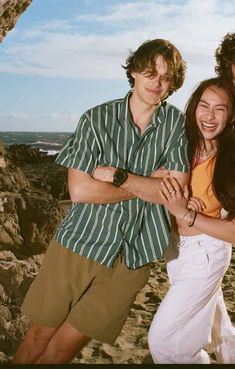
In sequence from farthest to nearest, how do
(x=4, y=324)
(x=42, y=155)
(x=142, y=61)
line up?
(x=42, y=155) → (x=4, y=324) → (x=142, y=61)

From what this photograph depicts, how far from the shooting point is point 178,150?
2.66 m

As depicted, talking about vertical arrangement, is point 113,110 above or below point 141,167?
above

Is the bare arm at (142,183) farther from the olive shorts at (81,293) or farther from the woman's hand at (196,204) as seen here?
the olive shorts at (81,293)

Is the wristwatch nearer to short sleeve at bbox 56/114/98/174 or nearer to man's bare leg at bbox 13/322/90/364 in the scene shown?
short sleeve at bbox 56/114/98/174

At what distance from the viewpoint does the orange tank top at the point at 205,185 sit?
2709mm

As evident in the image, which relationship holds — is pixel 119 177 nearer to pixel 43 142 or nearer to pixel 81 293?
pixel 81 293

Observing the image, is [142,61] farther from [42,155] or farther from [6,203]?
[42,155]

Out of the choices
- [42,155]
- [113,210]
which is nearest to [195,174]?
[113,210]

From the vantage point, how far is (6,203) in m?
5.26

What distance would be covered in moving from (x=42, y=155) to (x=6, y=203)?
7384mm

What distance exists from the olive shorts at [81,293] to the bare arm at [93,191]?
332mm

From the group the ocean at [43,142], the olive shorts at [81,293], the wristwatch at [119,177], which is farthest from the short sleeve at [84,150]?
the ocean at [43,142]

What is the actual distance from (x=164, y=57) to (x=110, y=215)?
940mm

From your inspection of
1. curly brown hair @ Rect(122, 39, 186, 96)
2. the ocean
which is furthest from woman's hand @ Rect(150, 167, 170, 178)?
the ocean
